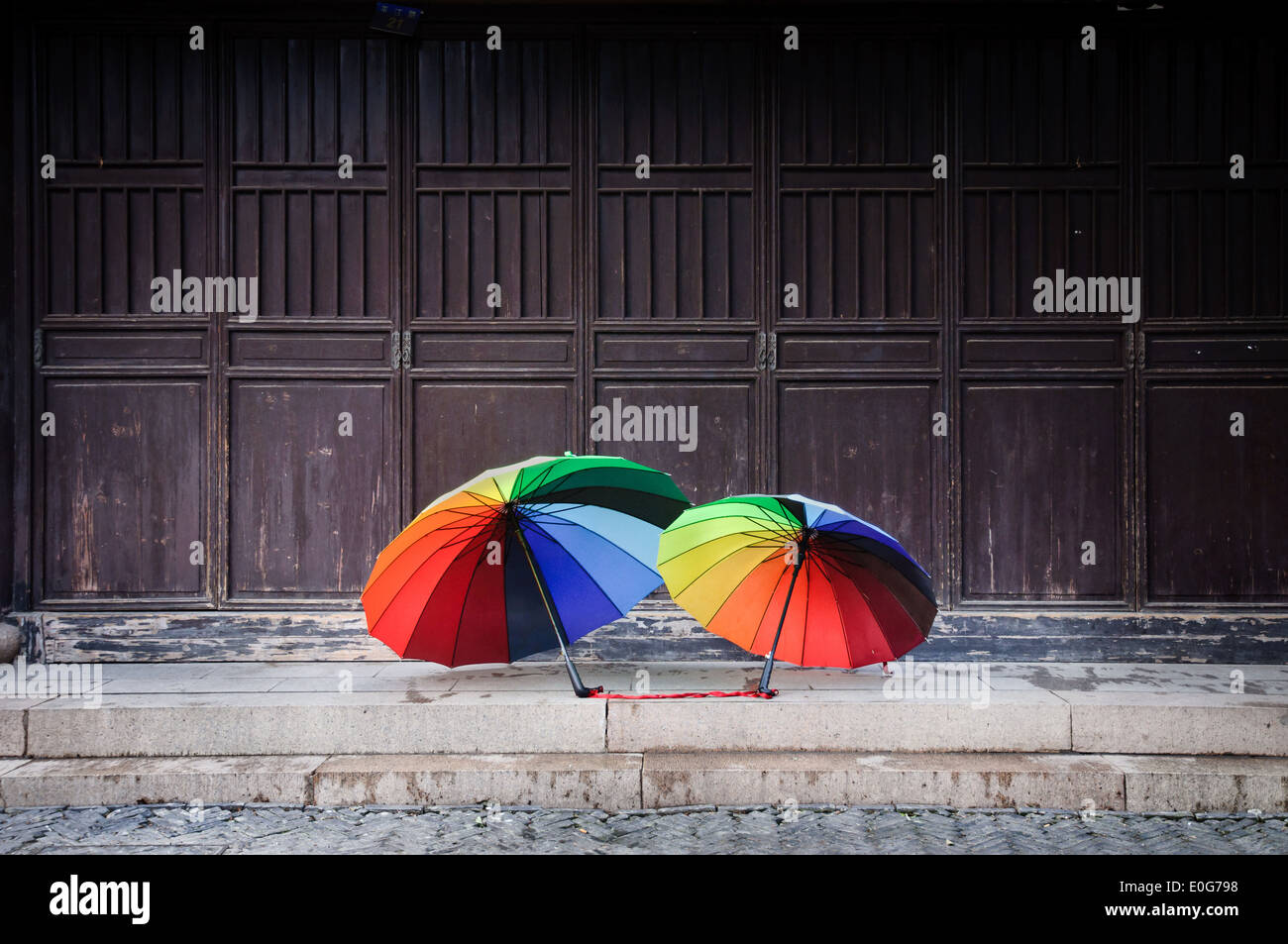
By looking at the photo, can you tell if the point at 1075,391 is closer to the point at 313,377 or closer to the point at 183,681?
the point at 313,377

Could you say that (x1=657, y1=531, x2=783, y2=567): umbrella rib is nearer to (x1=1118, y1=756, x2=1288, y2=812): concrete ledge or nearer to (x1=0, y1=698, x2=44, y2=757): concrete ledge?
(x1=1118, y1=756, x2=1288, y2=812): concrete ledge

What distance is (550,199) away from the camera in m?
6.45

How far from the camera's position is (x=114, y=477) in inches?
252

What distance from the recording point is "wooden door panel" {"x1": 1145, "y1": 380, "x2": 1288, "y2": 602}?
→ 6.34 m

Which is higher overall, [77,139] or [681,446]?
[77,139]

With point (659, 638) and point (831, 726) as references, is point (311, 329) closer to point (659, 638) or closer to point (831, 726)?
point (659, 638)

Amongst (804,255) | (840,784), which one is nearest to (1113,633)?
(840,784)

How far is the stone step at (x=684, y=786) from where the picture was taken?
14.9ft

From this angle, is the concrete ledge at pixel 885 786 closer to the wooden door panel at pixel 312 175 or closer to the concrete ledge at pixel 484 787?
the concrete ledge at pixel 484 787

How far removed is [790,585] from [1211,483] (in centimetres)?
345

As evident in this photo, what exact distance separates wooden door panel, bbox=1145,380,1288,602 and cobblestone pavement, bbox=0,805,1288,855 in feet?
7.54

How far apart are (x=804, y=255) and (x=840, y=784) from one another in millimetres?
3501

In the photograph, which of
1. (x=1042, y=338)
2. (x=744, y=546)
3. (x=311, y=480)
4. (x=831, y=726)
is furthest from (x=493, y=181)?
(x=831, y=726)

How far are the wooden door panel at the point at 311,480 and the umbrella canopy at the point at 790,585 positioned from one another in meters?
2.52
